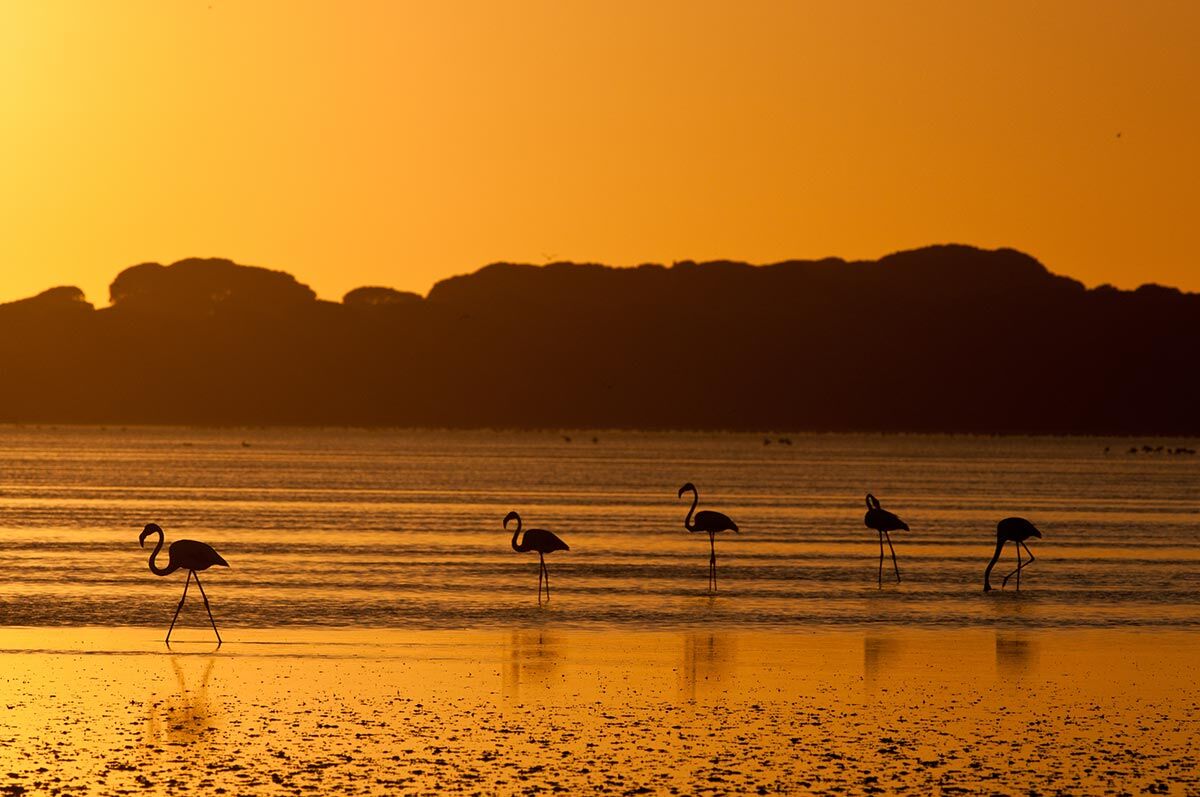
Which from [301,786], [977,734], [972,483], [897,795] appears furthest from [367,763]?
[972,483]

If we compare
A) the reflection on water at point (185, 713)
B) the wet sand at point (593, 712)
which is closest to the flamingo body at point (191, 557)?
the wet sand at point (593, 712)

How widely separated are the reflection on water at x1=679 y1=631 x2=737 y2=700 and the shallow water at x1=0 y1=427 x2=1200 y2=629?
5.76ft

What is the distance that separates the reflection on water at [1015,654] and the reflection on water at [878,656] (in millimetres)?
1365

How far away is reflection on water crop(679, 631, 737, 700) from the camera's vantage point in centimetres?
2027

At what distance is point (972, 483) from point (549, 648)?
79.8m

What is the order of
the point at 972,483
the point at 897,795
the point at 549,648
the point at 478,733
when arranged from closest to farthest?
the point at 897,795
the point at 478,733
the point at 549,648
the point at 972,483

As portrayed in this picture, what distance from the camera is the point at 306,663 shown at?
2216cm

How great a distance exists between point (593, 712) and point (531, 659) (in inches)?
174

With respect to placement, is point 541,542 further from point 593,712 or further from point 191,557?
point 593,712

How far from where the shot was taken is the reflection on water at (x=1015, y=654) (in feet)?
72.6

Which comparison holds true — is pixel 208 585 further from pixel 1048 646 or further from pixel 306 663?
pixel 1048 646

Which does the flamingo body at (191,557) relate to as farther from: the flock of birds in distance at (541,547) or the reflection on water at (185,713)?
the reflection on water at (185,713)

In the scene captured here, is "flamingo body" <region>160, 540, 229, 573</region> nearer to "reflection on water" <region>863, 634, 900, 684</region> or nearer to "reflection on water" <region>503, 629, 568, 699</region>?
"reflection on water" <region>503, 629, 568, 699</region>

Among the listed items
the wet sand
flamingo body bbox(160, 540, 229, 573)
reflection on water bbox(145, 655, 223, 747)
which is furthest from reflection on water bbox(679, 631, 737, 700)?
flamingo body bbox(160, 540, 229, 573)
